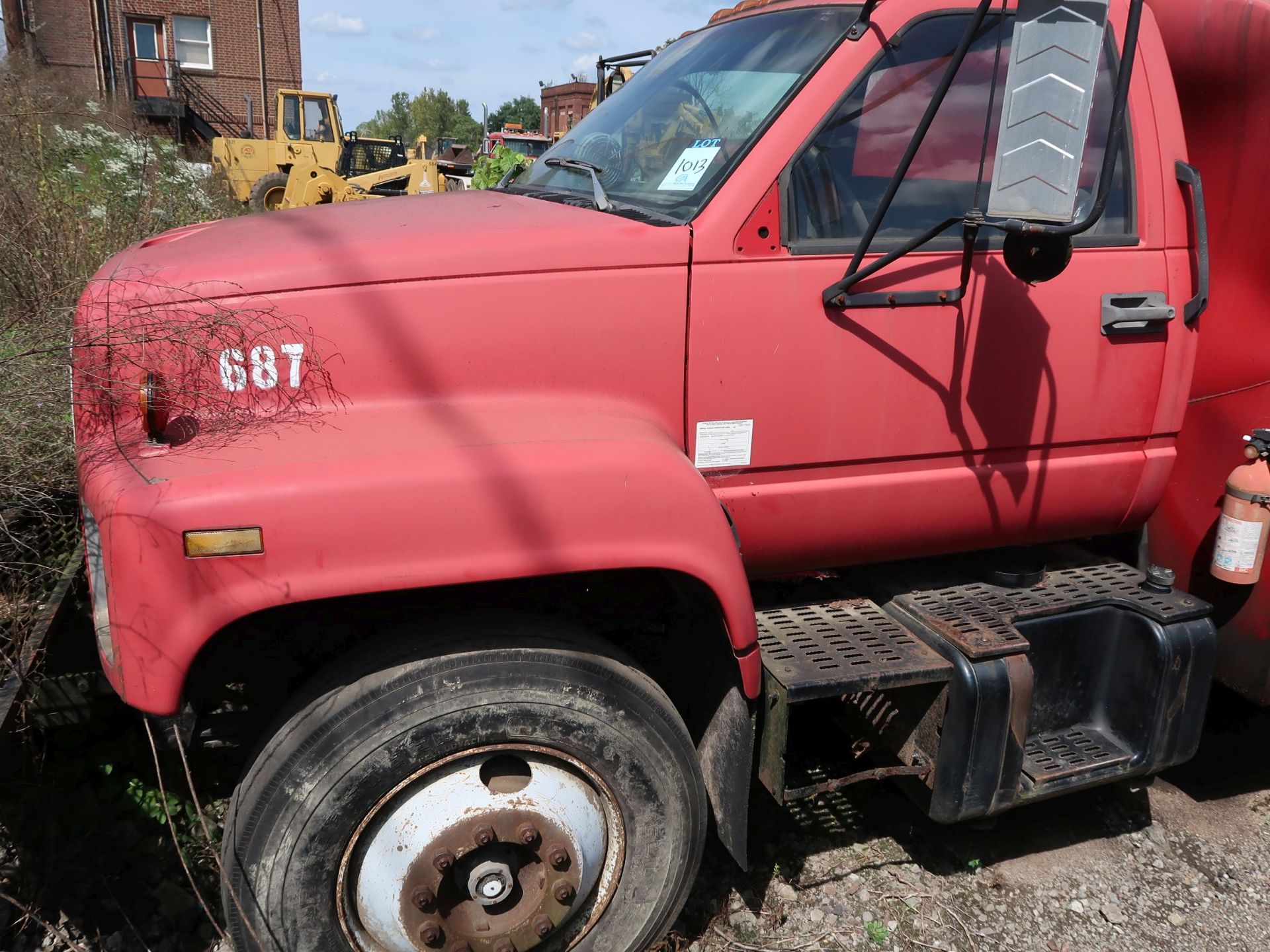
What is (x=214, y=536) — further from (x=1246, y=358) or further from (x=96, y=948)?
(x=1246, y=358)

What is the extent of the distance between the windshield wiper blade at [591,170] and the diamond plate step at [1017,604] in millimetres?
1412

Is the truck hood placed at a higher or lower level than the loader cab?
lower

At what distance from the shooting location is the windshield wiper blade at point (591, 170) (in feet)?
8.29

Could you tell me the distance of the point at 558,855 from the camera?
224 centimetres

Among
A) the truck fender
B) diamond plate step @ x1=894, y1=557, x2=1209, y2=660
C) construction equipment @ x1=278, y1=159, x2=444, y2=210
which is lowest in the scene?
diamond plate step @ x1=894, y1=557, x2=1209, y2=660

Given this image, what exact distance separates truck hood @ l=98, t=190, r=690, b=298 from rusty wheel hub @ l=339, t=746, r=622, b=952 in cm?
112

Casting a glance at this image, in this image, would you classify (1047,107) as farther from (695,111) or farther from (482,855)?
(482,855)

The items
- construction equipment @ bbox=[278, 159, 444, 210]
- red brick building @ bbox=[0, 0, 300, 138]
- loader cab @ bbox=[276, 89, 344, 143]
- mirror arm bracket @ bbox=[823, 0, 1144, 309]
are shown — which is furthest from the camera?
red brick building @ bbox=[0, 0, 300, 138]

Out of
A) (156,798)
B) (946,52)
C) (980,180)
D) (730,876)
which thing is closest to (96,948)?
(156,798)

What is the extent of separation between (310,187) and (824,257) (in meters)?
15.9

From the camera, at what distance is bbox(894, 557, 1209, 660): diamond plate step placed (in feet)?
8.42

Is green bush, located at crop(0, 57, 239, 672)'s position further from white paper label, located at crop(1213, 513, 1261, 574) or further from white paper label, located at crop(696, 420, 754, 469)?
white paper label, located at crop(1213, 513, 1261, 574)

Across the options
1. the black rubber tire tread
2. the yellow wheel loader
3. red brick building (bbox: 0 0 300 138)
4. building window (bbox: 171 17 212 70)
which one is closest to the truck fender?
the yellow wheel loader

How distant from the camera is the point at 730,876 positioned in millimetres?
2914
